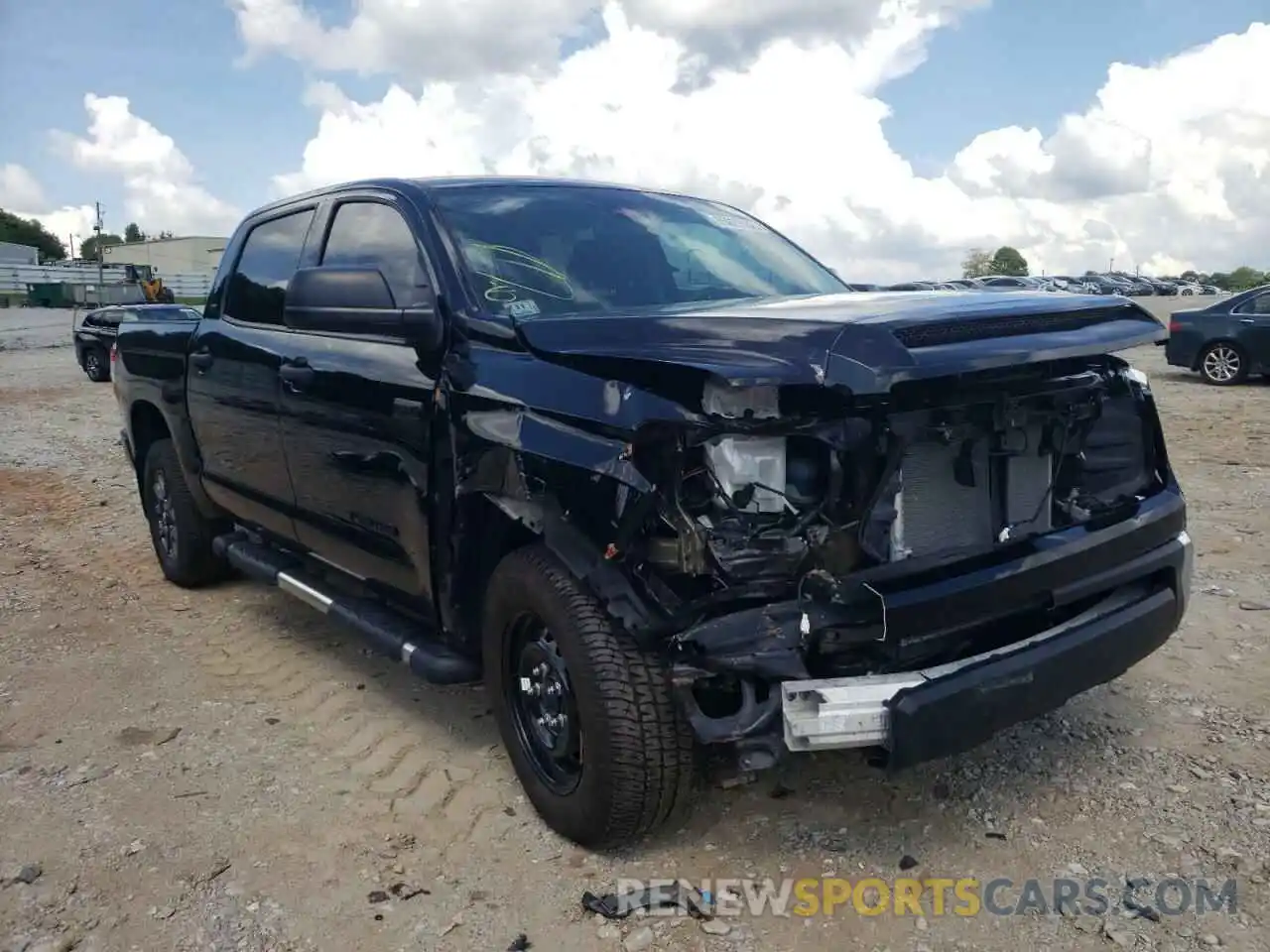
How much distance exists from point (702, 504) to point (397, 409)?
4.07 feet

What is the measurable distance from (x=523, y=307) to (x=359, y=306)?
0.50 m

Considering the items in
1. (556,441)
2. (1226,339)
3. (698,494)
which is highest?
(556,441)

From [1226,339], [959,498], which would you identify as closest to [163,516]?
[959,498]

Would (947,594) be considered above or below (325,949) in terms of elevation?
above

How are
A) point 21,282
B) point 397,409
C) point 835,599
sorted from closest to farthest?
point 835,599, point 397,409, point 21,282

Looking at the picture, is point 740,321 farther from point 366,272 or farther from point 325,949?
point 325,949

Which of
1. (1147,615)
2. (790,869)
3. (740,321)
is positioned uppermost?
(740,321)

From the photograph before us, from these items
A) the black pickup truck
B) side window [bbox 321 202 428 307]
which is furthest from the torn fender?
side window [bbox 321 202 428 307]

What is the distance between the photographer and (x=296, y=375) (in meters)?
4.04

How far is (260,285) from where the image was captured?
4699mm

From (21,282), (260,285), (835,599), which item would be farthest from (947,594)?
(21,282)

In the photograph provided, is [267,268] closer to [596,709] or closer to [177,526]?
[177,526]

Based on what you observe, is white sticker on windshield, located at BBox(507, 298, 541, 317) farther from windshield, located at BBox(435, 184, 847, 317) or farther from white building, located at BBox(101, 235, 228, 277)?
white building, located at BBox(101, 235, 228, 277)

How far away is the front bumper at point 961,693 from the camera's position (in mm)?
2508
